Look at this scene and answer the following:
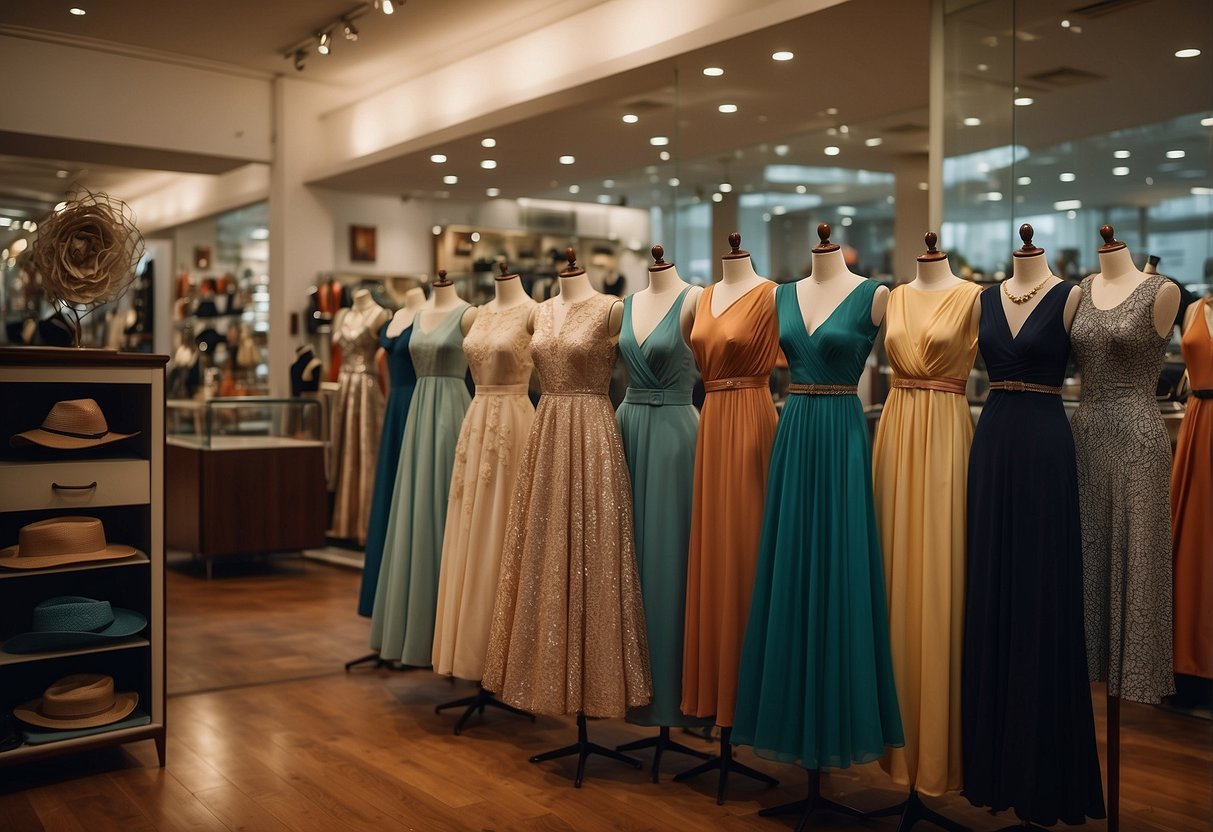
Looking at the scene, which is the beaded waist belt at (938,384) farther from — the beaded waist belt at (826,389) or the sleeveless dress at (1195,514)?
the sleeveless dress at (1195,514)

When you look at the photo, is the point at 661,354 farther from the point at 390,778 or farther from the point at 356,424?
the point at 356,424

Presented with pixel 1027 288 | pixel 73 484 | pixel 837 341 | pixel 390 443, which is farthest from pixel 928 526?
pixel 73 484

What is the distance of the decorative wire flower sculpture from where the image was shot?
355cm

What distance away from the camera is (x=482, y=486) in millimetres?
3857

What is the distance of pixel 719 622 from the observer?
3229 mm

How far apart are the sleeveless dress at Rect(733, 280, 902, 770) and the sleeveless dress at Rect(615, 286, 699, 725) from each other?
37cm

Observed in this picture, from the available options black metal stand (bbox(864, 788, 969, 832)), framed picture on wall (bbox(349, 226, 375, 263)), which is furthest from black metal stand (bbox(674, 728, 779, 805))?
framed picture on wall (bbox(349, 226, 375, 263))

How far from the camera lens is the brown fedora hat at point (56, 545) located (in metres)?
3.44

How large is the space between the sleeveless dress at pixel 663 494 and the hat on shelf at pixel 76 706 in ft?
5.30

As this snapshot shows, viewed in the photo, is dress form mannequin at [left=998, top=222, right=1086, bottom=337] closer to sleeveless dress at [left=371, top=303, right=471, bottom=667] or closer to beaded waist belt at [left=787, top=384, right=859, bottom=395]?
beaded waist belt at [left=787, top=384, right=859, bottom=395]

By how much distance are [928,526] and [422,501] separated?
6.60 ft

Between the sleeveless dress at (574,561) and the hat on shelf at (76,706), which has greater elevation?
the sleeveless dress at (574,561)

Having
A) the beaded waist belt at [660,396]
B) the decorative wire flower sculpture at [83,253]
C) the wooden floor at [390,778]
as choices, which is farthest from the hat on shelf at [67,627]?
the beaded waist belt at [660,396]

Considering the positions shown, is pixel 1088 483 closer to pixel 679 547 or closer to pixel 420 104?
pixel 679 547
